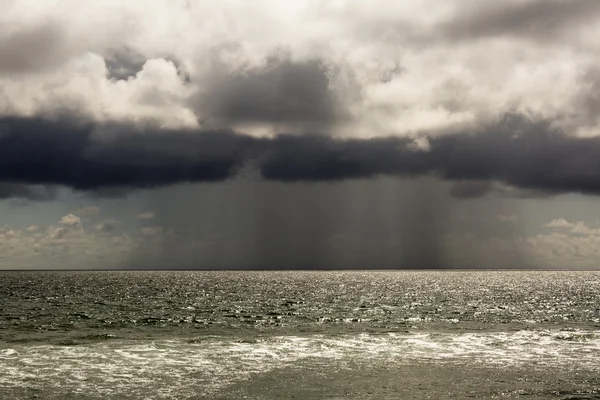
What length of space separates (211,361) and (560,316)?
63.4 metres

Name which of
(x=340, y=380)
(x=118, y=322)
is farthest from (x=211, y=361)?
(x=118, y=322)

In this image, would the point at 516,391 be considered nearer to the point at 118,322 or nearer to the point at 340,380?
the point at 340,380

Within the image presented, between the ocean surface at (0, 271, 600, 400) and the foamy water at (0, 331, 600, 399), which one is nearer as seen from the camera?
the ocean surface at (0, 271, 600, 400)

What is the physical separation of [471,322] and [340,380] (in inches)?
1718

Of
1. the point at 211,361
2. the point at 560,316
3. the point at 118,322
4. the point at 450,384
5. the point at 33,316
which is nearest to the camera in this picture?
the point at 450,384

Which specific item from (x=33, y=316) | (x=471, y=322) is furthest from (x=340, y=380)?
(x=33, y=316)

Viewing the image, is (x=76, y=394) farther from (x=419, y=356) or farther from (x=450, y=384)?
(x=419, y=356)

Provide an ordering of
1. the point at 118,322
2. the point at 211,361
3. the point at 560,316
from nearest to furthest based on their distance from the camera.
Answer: the point at 211,361, the point at 118,322, the point at 560,316

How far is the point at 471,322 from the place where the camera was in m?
72.7

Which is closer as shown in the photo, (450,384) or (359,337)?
(450,384)

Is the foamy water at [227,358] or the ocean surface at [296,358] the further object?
the foamy water at [227,358]

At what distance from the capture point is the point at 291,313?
8562cm

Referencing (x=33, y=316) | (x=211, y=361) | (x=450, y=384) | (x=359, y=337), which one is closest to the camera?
(x=450, y=384)

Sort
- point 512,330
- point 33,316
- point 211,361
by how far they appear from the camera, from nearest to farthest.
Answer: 1. point 211,361
2. point 512,330
3. point 33,316
